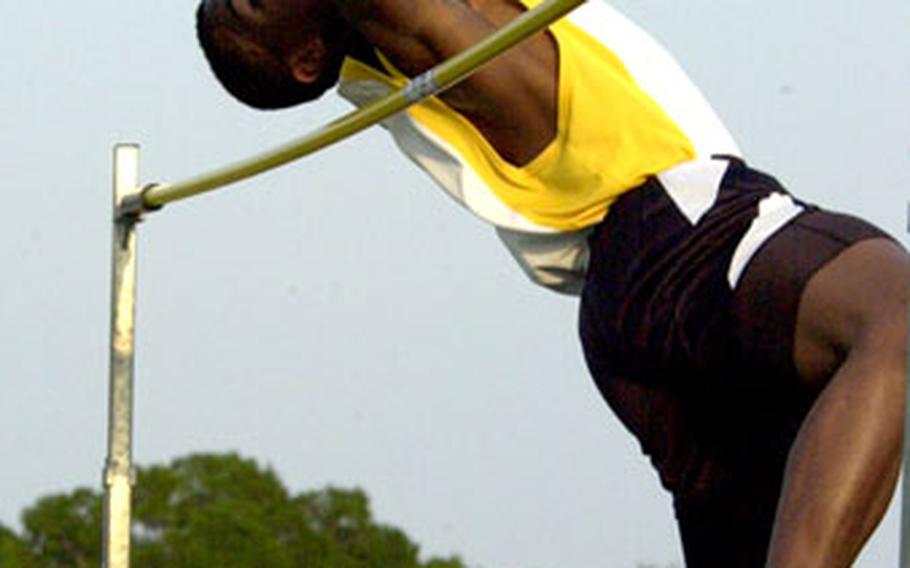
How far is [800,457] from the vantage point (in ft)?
7.50

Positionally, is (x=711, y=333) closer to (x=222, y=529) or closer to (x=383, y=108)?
(x=383, y=108)

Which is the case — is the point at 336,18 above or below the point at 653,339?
above

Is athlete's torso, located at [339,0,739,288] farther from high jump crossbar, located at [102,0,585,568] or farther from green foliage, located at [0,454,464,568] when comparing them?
green foliage, located at [0,454,464,568]

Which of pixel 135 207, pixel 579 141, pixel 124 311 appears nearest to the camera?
pixel 579 141

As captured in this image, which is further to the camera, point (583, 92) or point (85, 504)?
point (85, 504)

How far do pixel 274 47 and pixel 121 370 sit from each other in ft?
3.17

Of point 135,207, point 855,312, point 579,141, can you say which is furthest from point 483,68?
point 135,207

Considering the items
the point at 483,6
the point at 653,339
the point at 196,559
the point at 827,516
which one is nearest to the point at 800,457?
the point at 827,516

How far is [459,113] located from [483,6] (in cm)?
11

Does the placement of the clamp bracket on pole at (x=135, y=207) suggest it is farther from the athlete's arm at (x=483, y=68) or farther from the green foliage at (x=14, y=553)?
the green foliage at (x=14, y=553)

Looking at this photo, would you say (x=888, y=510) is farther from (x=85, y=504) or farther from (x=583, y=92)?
(x=85, y=504)

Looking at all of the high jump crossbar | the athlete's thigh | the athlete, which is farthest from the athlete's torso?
the high jump crossbar

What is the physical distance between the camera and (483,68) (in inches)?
101

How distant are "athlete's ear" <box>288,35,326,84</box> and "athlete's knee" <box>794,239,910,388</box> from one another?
58cm
